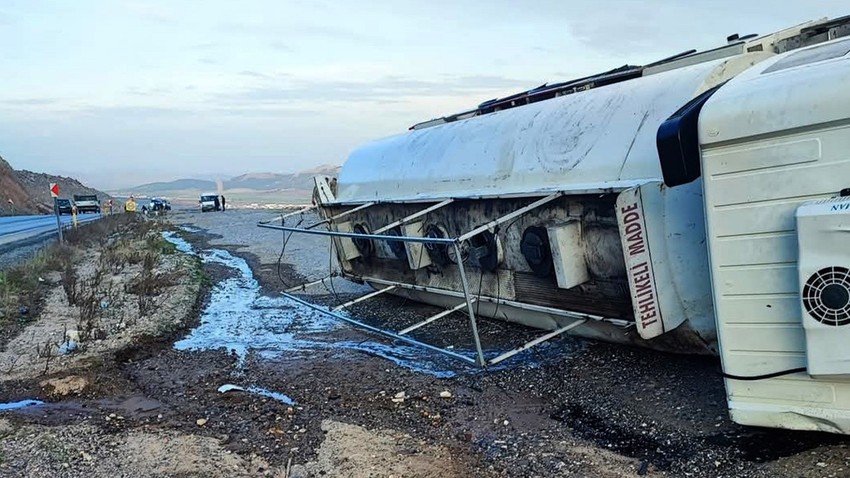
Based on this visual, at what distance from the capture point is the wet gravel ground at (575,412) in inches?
147

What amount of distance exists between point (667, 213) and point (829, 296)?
1.53m

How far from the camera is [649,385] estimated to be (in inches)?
196

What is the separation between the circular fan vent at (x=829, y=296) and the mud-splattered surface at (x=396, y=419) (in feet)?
2.77

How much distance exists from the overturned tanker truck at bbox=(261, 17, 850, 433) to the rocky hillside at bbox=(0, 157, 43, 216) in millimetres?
52698

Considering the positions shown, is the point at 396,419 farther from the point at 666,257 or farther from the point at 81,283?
the point at 81,283

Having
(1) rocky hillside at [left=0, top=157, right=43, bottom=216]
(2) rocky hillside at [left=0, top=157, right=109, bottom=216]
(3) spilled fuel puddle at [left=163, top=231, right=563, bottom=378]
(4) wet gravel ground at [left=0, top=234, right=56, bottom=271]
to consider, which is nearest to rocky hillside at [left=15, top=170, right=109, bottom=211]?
(2) rocky hillside at [left=0, top=157, right=109, bottom=216]

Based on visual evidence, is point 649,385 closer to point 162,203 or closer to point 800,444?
point 800,444

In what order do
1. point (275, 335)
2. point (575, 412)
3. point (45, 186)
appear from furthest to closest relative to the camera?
point (45, 186) < point (275, 335) < point (575, 412)

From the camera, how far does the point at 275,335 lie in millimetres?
7938

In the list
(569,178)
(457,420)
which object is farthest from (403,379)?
(569,178)

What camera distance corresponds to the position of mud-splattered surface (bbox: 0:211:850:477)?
3.92m

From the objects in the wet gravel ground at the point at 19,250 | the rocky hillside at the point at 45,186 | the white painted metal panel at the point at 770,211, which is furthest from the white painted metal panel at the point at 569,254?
the rocky hillside at the point at 45,186

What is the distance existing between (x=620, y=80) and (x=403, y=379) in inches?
134

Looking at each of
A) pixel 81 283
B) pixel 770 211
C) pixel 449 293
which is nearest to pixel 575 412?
pixel 770 211
